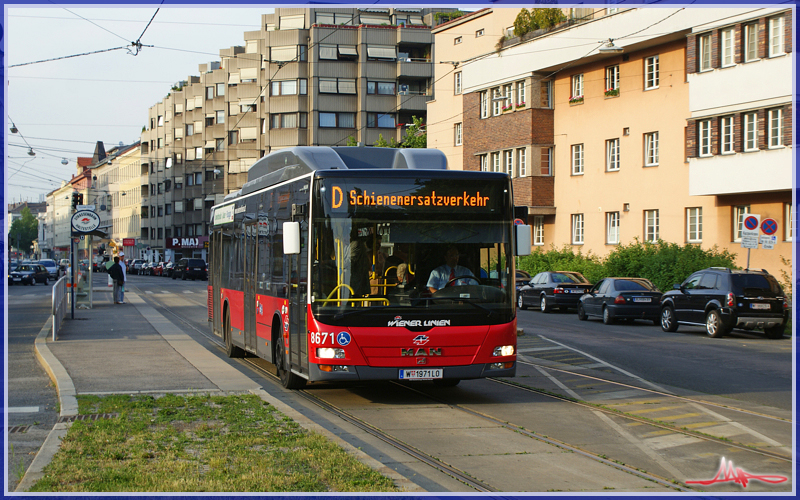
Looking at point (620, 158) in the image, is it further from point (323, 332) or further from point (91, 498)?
point (91, 498)

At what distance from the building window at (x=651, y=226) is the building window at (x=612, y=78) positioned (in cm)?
578

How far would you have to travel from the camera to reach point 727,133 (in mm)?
32250

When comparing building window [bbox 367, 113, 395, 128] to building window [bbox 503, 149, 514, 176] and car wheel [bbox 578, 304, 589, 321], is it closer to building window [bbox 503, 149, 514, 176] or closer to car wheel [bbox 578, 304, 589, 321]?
A: building window [bbox 503, 149, 514, 176]

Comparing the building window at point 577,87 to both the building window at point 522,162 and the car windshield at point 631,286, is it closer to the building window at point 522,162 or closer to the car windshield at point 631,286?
the building window at point 522,162

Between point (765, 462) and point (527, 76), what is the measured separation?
37.1 meters

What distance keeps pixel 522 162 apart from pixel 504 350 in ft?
112

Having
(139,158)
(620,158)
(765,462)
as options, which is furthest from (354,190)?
(139,158)

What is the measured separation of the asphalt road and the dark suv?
382 mm

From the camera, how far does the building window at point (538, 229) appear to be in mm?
45188

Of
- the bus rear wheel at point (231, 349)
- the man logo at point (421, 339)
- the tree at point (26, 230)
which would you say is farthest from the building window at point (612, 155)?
the tree at point (26, 230)

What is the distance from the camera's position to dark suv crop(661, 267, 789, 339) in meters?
21.9

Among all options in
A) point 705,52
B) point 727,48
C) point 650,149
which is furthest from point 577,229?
point 727,48

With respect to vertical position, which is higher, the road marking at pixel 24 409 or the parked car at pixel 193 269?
the parked car at pixel 193 269

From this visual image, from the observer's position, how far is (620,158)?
39438 millimetres
